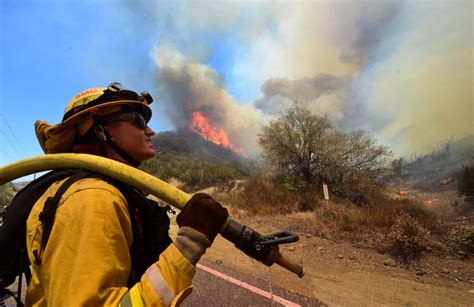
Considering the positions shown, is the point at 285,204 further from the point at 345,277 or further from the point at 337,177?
the point at 345,277

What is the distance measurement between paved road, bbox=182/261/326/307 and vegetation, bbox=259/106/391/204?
27.5 feet

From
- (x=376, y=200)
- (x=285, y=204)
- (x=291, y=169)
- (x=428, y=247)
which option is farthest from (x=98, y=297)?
(x=291, y=169)

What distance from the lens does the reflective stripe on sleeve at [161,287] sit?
3.53 ft

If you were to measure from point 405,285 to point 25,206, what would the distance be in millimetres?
5442

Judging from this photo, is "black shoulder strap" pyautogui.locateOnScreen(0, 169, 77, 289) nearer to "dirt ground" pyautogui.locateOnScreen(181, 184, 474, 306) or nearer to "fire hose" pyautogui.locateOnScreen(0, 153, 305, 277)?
"fire hose" pyautogui.locateOnScreen(0, 153, 305, 277)

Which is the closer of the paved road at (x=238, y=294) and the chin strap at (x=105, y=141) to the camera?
the chin strap at (x=105, y=141)

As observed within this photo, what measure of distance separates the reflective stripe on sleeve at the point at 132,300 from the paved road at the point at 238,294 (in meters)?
3.00

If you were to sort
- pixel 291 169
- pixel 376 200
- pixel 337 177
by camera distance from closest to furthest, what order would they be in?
pixel 376 200 → pixel 337 177 → pixel 291 169

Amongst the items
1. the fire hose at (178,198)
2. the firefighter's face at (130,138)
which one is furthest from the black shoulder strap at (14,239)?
the firefighter's face at (130,138)

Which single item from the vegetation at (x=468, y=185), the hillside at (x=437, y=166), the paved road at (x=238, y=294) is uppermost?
the hillside at (x=437, y=166)

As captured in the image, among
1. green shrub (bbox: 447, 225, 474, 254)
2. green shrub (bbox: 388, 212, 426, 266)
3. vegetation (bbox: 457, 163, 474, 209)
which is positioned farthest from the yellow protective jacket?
vegetation (bbox: 457, 163, 474, 209)

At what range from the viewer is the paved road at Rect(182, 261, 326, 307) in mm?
4078

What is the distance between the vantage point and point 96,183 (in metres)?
1.29

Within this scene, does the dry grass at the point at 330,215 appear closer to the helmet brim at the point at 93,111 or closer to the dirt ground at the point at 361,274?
the dirt ground at the point at 361,274
